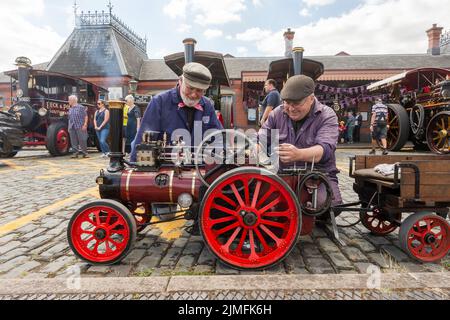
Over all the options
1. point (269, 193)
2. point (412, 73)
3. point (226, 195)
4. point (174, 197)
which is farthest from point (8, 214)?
point (412, 73)

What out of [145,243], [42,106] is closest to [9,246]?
[145,243]

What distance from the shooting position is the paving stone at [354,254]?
2420 mm

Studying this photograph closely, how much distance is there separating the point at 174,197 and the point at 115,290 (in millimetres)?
794

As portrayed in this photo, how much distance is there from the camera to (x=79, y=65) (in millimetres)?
22531

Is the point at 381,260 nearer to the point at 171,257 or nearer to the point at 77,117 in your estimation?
the point at 171,257

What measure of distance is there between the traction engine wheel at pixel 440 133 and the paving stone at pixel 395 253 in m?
5.30

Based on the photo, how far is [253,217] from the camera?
7.22ft

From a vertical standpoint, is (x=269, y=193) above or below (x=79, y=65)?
below

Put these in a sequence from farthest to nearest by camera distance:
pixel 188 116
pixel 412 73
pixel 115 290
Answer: pixel 412 73 → pixel 188 116 → pixel 115 290

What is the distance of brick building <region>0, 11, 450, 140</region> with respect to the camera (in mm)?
18234

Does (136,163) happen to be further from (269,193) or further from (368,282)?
(368,282)

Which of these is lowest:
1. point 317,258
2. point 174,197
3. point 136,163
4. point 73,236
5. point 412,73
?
point 317,258

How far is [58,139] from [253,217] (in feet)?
32.1

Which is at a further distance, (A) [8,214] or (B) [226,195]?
(A) [8,214]
